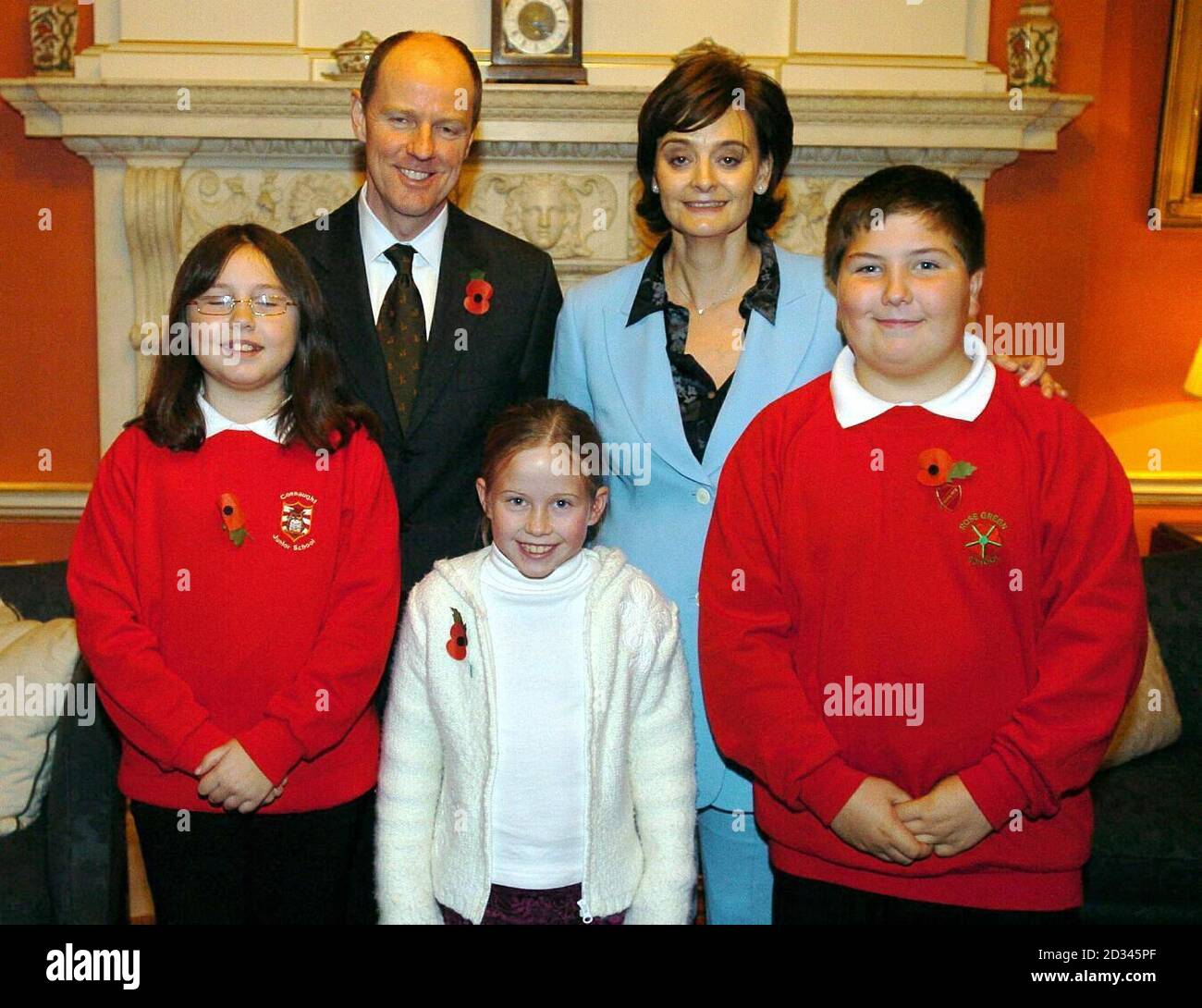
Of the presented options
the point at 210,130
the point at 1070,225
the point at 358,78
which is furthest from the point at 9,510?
the point at 1070,225

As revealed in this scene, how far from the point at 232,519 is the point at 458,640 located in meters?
0.38

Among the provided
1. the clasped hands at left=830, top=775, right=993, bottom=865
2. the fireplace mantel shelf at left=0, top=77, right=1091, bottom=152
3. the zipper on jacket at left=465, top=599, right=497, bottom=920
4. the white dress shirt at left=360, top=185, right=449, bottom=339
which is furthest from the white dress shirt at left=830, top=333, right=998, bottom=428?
the fireplace mantel shelf at left=0, top=77, right=1091, bottom=152

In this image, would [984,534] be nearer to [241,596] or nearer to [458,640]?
[458,640]

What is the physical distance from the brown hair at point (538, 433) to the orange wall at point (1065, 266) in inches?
93.7

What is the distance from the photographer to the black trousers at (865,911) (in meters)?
1.69

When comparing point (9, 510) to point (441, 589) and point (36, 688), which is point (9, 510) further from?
point (441, 589)

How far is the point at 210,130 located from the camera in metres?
3.66

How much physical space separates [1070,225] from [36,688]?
10.2 ft

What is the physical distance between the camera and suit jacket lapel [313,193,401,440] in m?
2.18

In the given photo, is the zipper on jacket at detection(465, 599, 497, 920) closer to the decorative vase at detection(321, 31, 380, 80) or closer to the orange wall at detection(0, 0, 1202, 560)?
the decorative vase at detection(321, 31, 380, 80)

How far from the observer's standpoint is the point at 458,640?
6.07ft

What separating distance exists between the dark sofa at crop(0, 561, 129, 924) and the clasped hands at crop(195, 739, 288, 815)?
2.17 feet

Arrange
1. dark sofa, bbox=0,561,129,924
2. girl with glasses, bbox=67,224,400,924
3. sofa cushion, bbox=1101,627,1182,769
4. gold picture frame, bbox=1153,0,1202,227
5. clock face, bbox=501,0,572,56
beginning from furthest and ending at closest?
1. gold picture frame, bbox=1153,0,1202,227
2. clock face, bbox=501,0,572,56
3. sofa cushion, bbox=1101,627,1182,769
4. dark sofa, bbox=0,561,129,924
5. girl with glasses, bbox=67,224,400,924

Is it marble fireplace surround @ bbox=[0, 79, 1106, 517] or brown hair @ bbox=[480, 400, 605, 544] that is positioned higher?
marble fireplace surround @ bbox=[0, 79, 1106, 517]
